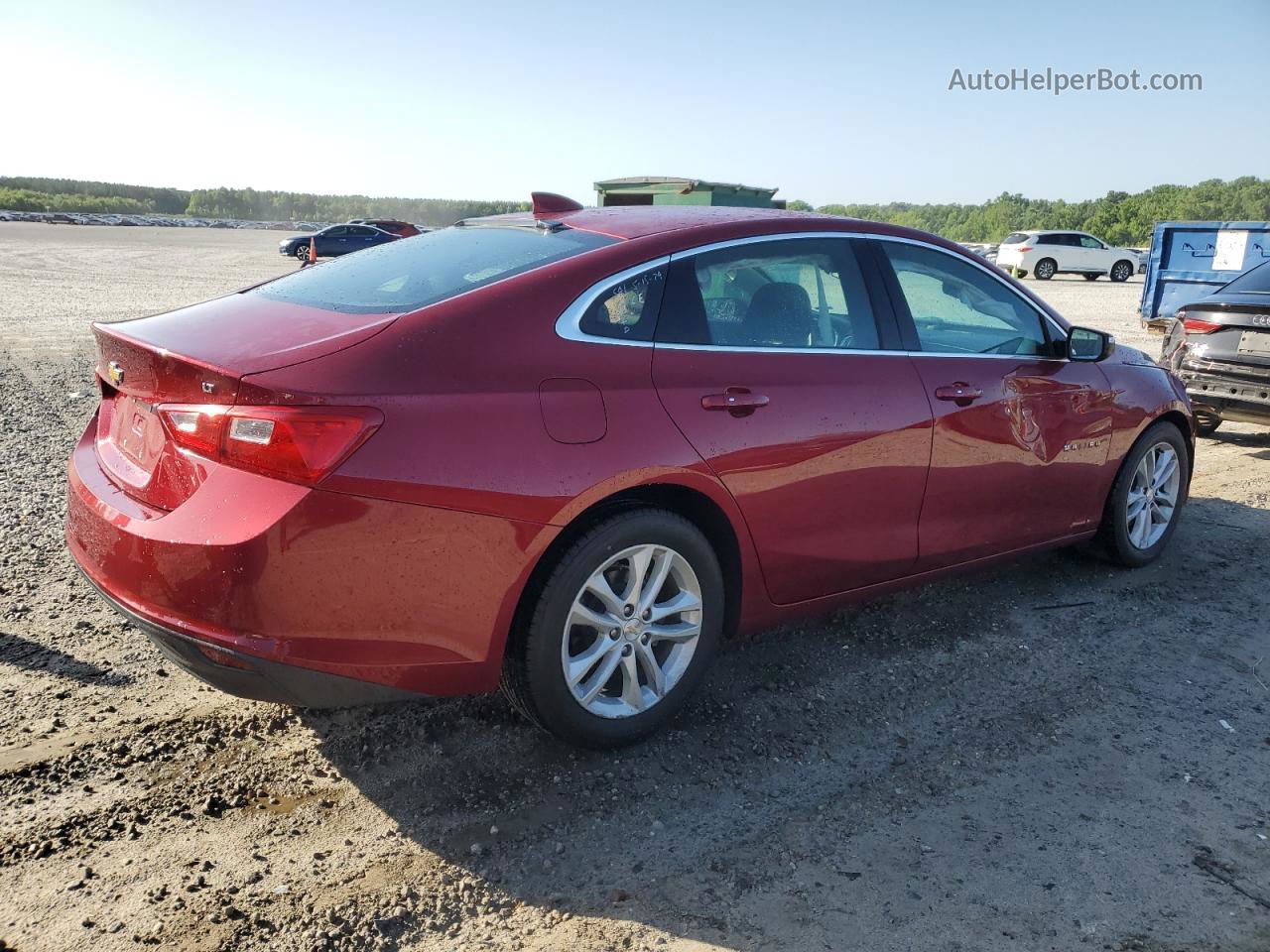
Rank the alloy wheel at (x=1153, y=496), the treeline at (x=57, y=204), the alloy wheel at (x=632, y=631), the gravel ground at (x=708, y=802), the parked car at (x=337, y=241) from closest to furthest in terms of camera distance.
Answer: the gravel ground at (x=708, y=802) < the alloy wheel at (x=632, y=631) < the alloy wheel at (x=1153, y=496) < the parked car at (x=337, y=241) < the treeline at (x=57, y=204)

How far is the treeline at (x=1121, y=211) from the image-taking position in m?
53.0

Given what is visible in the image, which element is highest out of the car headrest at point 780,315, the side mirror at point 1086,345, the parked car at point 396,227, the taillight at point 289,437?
the parked car at point 396,227

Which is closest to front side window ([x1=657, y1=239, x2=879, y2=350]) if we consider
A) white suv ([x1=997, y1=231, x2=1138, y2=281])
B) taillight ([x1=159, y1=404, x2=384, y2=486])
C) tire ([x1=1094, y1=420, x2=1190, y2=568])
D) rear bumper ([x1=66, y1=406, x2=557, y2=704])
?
rear bumper ([x1=66, y1=406, x2=557, y2=704])

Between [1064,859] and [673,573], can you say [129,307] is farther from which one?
[1064,859]

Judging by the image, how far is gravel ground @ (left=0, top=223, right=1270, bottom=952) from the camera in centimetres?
247

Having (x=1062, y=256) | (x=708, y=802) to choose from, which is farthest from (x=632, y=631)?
(x=1062, y=256)

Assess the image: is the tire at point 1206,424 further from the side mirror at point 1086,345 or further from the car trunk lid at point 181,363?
the car trunk lid at point 181,363

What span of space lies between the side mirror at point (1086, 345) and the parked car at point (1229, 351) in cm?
355

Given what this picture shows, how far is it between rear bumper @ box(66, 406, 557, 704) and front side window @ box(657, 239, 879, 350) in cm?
97

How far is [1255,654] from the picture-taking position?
13.7ft

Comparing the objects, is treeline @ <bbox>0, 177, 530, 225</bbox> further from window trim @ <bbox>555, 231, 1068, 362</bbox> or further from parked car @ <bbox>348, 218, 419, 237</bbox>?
window trim @ <bbox>555, 231, 1068, 362</bbox>

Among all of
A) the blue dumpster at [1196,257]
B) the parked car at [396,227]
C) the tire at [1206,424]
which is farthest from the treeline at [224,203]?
the tire at [1206,424]

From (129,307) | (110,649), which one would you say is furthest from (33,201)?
(110,649)

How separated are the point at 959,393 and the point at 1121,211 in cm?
5805
